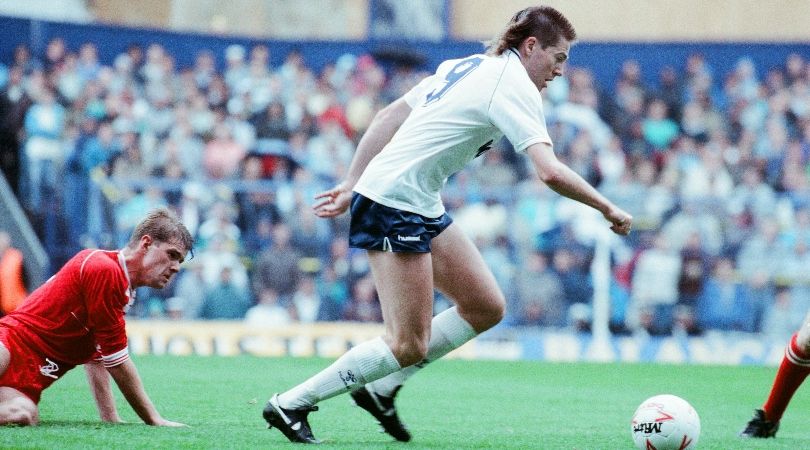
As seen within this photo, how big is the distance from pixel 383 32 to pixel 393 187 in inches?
642

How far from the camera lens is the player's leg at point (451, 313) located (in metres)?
5.66

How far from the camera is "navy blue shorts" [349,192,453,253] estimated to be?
532 cm

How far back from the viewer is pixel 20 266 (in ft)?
47.7

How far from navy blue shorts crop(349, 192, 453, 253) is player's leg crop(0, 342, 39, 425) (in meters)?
1.73

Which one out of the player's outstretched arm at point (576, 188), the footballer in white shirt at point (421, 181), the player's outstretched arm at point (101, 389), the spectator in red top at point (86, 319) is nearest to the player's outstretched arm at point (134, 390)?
the spectator in red top at point (86, 319)

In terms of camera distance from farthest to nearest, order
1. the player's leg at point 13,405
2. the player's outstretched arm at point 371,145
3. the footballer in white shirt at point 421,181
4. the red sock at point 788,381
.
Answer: the red sock at point 788,381 → the player's outstretched arm at point 371,145 → the player's leg at point 13,405 → the footballer in white shirt at point 421,181

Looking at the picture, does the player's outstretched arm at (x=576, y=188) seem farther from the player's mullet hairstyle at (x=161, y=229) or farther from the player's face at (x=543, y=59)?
A: the player's mullet hairstyle at (x=161, y=229)

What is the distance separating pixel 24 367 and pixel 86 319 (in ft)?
1.23

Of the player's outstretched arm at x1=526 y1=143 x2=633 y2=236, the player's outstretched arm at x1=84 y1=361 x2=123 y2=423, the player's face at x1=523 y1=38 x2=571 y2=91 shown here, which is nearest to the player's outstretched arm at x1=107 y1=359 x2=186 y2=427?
the player's outstretched arm at x1=84 y1=361 x2=123 y2=423

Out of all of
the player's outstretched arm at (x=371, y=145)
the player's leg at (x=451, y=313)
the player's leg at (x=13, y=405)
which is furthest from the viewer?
the player's outstretched arm at (x=371, y=145)

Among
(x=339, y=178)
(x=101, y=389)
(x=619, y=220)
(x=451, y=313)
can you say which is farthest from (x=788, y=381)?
(x=339, y=178)

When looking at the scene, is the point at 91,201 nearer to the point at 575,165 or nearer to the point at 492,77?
the point at 575,165

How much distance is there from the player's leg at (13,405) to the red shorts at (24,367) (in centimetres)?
3

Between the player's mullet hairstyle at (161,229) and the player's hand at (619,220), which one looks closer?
the player's hand at (619,220)
